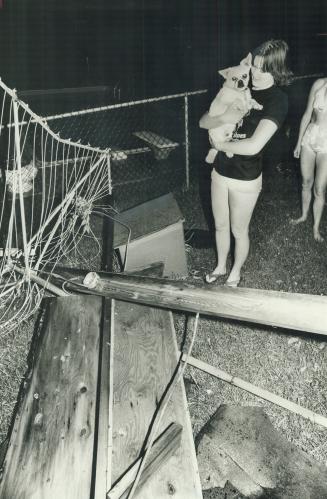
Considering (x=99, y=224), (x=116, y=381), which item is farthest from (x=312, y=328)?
(x=99, y=224)

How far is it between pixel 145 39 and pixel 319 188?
34.3ft

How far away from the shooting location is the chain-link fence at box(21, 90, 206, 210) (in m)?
6.67

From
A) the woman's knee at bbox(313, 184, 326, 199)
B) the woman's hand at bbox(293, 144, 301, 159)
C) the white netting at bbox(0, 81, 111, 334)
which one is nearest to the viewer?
the white netting at bbox(0, 81, 111, 334)

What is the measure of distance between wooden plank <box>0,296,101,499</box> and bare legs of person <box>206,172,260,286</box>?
1.46 m

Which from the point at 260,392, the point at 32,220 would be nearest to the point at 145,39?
the point at 32,220

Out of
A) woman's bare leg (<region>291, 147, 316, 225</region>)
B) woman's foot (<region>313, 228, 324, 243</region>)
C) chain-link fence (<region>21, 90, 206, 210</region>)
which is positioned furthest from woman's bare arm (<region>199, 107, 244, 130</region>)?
chain-link fence (<region>21, 90, 206, 210</region>)

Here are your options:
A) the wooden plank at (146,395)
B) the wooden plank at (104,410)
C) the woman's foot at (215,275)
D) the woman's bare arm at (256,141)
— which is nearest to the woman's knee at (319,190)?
the woman's foot at (215,275)

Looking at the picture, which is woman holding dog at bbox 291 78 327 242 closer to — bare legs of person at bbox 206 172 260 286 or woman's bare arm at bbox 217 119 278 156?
bare legs of person at bbox 206 172 260 286

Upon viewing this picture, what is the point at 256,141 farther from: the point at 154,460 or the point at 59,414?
the point at 59,414

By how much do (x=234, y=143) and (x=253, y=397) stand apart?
208 cm

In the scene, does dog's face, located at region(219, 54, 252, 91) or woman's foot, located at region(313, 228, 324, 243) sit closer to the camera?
dog's face, located at region(219, 54, 252, 91)

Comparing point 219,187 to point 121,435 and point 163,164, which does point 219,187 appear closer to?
point 121,435

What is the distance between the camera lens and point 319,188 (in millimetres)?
4543

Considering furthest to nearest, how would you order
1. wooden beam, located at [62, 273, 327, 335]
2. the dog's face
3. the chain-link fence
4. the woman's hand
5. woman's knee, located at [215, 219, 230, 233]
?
1. the chain-link fence
2. the woman's hand
3. woman's knee, located at [215, 219, 230, 233]
4. the dog's face
5. wooden beam, located at [62, 273, 327, 335]
